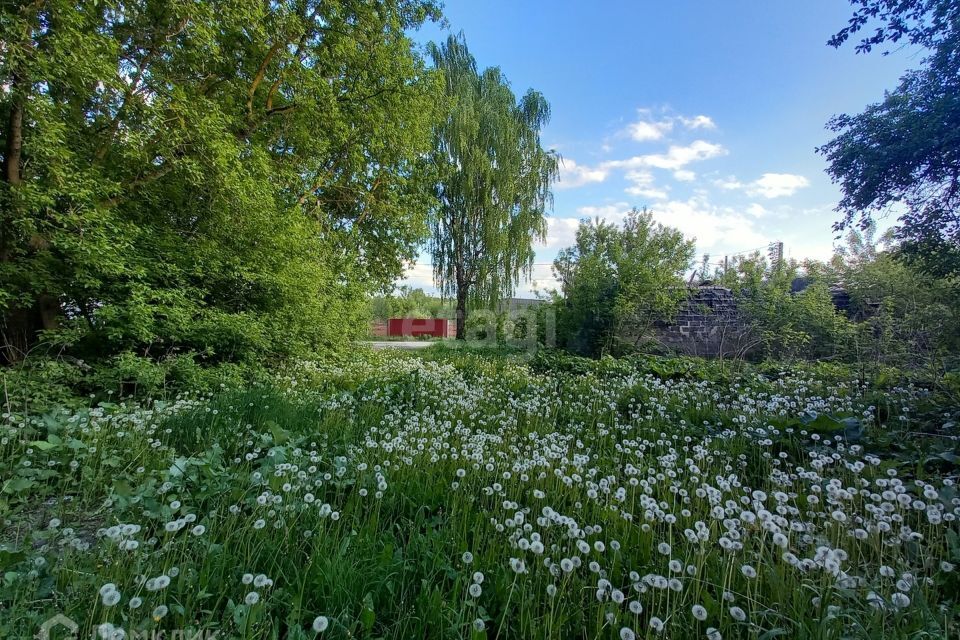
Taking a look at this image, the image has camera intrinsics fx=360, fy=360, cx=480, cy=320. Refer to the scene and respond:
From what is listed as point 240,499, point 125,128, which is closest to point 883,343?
point 240,499

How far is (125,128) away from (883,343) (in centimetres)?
1120

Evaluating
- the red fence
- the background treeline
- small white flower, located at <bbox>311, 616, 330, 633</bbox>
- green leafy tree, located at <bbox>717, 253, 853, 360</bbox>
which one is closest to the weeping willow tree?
the background treeline

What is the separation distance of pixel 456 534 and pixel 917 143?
6.70m

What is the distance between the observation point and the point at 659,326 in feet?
33.3

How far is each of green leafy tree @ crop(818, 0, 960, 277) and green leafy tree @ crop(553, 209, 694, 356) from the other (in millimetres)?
4505

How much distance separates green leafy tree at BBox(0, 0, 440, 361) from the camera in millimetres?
3658

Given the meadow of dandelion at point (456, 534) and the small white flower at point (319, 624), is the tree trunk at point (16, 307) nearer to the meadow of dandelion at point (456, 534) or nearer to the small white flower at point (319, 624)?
the meadow of dandelion at point (456, 534)

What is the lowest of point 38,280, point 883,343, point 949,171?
point 883,343

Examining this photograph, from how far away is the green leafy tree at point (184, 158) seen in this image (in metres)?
3.66

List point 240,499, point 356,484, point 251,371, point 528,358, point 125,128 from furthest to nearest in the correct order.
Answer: point 528,358 → point 251,371 → point 125,128 → point 356,484 → point 240,499

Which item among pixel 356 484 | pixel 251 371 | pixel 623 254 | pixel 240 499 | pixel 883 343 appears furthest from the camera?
pixel 623 254

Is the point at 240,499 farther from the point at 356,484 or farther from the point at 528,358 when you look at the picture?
the point at 528,358

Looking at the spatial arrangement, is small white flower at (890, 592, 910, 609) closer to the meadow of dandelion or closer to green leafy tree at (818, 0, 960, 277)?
the meadow of dandelion

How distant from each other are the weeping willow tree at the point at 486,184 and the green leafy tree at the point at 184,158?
14.2 feet
